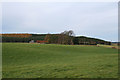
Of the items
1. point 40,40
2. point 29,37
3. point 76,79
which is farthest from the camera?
point 40,40

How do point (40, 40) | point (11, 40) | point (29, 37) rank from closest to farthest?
point (11, 40)
point (29, 37)
point (40, 40)

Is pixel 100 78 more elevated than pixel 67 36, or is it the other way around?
pixel 67 36

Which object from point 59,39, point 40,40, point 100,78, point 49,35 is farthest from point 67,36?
point 100,78

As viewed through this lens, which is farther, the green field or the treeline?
Result: the treeline

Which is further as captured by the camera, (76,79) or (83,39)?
(83,39)

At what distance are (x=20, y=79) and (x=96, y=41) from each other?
1393 inches

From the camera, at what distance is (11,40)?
94.8 feet

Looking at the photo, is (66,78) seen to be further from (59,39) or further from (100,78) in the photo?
(59,39)

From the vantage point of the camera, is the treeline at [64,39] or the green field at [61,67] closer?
the green field at [61,67]

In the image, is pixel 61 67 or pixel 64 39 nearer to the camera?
pixel 61 67

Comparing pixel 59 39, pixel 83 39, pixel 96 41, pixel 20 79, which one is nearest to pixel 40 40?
pixel 59 39

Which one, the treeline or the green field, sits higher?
the treeline

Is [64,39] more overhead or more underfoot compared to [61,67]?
more overhead

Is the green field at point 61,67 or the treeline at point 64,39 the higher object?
the treeline at point 64,39
